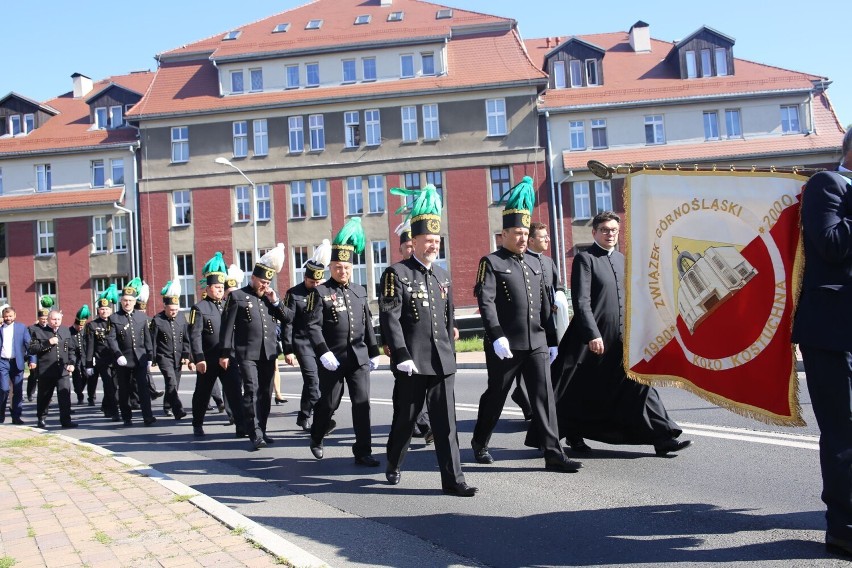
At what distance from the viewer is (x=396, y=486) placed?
692 cm

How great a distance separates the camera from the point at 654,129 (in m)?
43.0

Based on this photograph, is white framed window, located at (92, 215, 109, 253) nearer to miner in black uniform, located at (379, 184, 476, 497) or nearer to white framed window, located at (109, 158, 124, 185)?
white framed window, located at (109, 158, 124, 185)

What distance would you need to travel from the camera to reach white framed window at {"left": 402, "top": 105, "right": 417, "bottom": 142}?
141 feet

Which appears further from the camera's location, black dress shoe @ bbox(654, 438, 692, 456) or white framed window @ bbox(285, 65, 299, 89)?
white framed window @ bbox(285, 65, 299, 89)

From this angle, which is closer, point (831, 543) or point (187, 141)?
point (831, 543)

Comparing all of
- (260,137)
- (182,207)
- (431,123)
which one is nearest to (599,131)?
(431,123)

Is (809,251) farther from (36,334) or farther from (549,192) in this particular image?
(549,192)

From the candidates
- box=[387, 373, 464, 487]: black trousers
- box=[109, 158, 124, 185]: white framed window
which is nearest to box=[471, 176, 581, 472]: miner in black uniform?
box=[387, 373, 464, 487]: black trousers

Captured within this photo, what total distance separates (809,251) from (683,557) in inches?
69.7

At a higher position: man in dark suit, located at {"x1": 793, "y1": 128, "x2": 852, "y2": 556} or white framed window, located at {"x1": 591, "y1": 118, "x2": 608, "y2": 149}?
white framed window, located at {"x1": 591, "y1": 118, "x2": 608, "y2": 149}

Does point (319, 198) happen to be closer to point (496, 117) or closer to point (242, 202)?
point (242, 202)

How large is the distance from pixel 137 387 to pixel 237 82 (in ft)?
112

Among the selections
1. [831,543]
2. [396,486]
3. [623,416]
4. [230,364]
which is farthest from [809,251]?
[230,364]

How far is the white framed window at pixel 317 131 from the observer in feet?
143
